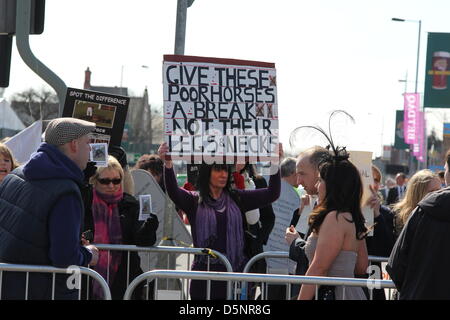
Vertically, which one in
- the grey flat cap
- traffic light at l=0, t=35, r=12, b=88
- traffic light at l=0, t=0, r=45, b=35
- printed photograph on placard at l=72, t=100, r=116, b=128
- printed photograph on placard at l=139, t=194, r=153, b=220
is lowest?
printed photograph on placard at l=139, t=194, r=153, b=220

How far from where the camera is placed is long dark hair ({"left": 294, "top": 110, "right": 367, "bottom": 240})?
16.5 feet

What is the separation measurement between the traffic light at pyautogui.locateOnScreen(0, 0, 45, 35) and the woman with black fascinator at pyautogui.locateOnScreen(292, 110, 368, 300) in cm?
315

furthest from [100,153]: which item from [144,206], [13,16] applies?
[13,16]

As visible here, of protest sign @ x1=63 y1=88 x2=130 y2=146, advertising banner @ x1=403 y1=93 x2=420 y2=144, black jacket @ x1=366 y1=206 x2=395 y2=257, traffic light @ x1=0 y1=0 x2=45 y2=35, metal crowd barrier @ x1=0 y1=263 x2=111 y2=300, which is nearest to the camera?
metal crowd barrier @ x1=0 y1=263 x2=111 y2=300

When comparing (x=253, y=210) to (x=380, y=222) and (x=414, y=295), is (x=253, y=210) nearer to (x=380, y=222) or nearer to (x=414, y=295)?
(x=380, y=222)

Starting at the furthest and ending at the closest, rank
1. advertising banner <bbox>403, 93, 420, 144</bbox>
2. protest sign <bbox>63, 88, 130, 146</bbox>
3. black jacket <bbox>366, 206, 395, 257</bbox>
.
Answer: advertising banner <bbox>403, 93, 420, 144</bbox> → protest sign <bbox>63, 88, 130, 146</bbox> → black jacket <bbox>366, 206, 395, 257</bbox>

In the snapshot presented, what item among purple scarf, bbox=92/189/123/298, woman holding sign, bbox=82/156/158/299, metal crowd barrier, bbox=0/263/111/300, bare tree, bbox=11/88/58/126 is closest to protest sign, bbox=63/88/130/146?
woman holding sign, bbox=82/156/158/299

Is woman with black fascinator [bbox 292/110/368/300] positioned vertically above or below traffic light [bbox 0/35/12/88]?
below

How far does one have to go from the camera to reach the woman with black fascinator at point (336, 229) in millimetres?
4965

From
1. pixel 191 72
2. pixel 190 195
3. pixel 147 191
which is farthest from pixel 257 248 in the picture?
pixel 147 191

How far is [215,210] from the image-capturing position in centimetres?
680

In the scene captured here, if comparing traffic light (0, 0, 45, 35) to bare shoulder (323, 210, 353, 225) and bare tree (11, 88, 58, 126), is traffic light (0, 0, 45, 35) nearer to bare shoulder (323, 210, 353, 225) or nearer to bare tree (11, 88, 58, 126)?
bare shoulder (323, 210, 353, 225)

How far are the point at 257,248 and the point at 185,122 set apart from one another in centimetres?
117

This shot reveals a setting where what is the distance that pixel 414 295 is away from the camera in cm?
460
